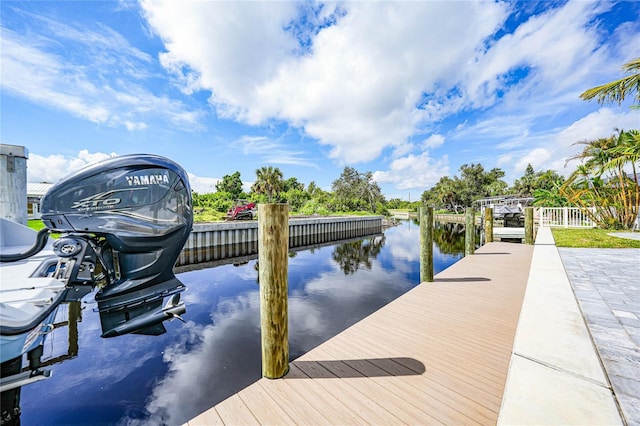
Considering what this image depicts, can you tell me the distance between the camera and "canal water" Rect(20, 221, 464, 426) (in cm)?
283

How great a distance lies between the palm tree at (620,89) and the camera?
23.4 feet

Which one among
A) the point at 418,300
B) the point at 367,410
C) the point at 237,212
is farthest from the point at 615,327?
the point at 237,212

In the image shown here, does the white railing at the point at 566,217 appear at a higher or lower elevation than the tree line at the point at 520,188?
lower

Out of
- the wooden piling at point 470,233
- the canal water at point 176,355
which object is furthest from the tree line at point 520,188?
the canal water at point 176,355

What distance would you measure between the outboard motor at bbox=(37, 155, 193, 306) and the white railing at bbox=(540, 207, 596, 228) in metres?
18.3

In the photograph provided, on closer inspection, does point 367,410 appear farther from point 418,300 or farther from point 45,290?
point 45,290

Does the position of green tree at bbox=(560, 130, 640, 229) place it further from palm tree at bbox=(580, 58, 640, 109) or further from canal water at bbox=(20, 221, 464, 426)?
canal water at bbox=(20, 221, 464, 426)

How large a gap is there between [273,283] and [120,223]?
2.10 m

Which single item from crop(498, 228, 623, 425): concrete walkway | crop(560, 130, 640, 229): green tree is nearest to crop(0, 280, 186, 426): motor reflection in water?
crop(498, 228, 623, 425): concrete walkway

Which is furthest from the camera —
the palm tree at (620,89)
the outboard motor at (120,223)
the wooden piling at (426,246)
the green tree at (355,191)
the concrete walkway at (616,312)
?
the green tree at (355,191)

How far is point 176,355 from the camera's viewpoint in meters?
3.86

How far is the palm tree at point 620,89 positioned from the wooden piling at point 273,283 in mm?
10981

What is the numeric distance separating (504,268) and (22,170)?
10.2 metres

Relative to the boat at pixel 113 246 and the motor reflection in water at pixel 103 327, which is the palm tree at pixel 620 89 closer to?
the boat at pixel 113 246
